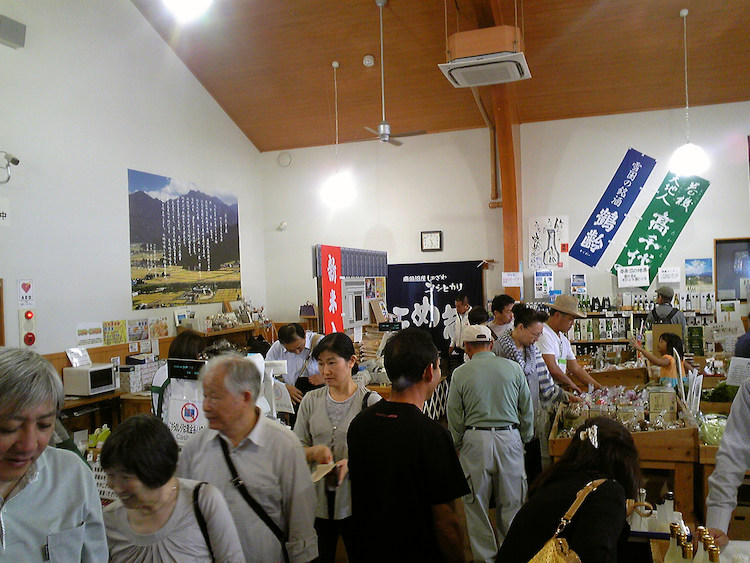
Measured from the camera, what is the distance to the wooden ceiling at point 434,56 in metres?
7.06

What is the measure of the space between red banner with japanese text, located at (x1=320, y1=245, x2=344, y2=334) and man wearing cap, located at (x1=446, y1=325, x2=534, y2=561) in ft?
8.31

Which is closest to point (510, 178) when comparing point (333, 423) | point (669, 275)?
point (669, 275)

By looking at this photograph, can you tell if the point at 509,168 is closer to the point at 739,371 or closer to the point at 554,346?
the point at 554,346

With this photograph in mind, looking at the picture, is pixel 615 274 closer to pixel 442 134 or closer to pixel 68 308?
pixel 442 134

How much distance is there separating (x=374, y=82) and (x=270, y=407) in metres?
6.47

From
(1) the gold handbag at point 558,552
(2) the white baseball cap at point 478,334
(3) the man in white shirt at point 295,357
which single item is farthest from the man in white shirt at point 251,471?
(3) the man in white shirt at point 295,357

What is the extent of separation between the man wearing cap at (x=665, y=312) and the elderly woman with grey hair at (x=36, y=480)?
25.5 ft

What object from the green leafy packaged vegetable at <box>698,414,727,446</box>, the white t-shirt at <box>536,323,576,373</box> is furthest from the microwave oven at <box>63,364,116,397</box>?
the green leafy packaged vegetable at <box>698,414,727,446</box>

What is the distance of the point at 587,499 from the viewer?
175cm

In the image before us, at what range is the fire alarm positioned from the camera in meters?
5.56

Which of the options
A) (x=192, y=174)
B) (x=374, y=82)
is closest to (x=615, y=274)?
(x=374, y=82)

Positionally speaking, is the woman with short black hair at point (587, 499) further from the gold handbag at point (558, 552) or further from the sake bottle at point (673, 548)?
the sake bottle at point (673, 548)

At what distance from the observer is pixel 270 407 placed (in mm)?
3260

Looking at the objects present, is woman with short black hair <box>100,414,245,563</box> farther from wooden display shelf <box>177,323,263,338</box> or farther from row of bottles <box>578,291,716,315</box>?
row of bottles <box>578,291,716,315</box>
